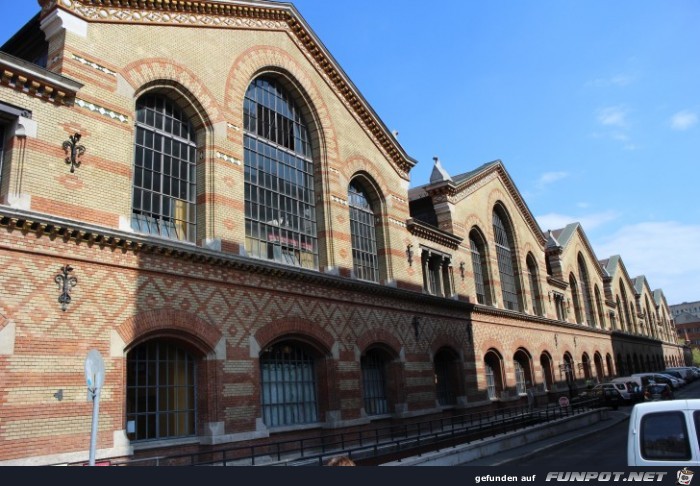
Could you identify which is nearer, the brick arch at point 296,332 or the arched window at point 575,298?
the brick arch at point 296,332

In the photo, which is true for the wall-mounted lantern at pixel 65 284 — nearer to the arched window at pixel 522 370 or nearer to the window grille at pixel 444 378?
the window grille at pixel 444 378

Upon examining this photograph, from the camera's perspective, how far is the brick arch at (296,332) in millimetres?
16250

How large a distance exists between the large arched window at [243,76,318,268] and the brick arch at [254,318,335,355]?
84.1 inches

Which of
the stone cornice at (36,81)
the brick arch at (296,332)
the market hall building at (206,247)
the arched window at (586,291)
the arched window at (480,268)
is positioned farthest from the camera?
the arched window at (586,291)

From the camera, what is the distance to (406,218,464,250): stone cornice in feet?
81.9

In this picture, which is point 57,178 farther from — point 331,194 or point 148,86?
point 331,194

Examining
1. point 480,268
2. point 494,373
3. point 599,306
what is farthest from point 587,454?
point 599,306

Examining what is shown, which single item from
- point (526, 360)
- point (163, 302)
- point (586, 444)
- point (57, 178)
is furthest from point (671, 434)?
point (526, 360)

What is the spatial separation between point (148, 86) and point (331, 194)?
299 inches

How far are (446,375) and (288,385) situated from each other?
1080cm

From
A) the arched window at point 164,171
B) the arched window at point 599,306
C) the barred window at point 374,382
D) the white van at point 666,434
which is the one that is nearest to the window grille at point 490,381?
the barred window at point 374,382

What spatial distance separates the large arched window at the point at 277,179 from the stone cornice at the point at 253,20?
2054mm

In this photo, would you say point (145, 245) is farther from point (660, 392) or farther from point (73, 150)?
point (660, 392)

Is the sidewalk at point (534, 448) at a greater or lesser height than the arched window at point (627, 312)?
lesser
